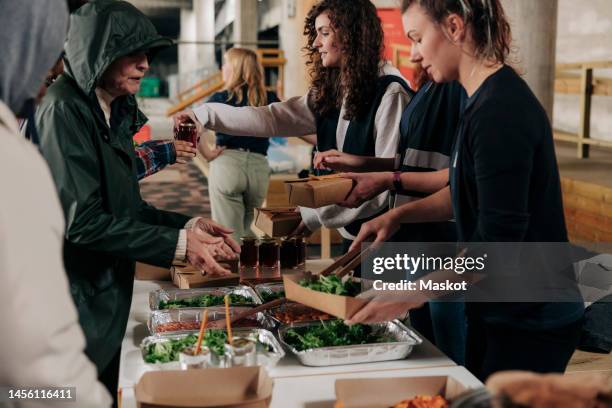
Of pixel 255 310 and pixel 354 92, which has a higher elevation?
pixel 354 92

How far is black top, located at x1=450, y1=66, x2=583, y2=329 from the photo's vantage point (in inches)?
68.9

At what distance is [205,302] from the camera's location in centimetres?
258

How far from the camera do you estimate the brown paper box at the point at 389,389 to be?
1.71m

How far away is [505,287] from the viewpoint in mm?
1938

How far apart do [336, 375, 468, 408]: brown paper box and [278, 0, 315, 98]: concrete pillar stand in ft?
23.8

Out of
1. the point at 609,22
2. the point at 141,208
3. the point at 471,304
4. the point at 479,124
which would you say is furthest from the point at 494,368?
the point at 609,22

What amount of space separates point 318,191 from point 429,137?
1.73ft

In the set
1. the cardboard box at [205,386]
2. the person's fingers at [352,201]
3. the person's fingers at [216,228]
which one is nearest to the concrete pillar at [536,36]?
the person's fingers at [352,201]

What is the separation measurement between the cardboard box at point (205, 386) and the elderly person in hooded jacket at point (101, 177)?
2.21 ft

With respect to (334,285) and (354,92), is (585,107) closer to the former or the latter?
(354,92)

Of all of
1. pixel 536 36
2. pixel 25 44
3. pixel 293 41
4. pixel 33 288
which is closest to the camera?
pixel 33 288

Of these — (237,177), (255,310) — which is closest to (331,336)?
(255,310)

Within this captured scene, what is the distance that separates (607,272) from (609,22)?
23.7 ft

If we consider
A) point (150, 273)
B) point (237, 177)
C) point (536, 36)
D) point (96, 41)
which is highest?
point (536, 36)
